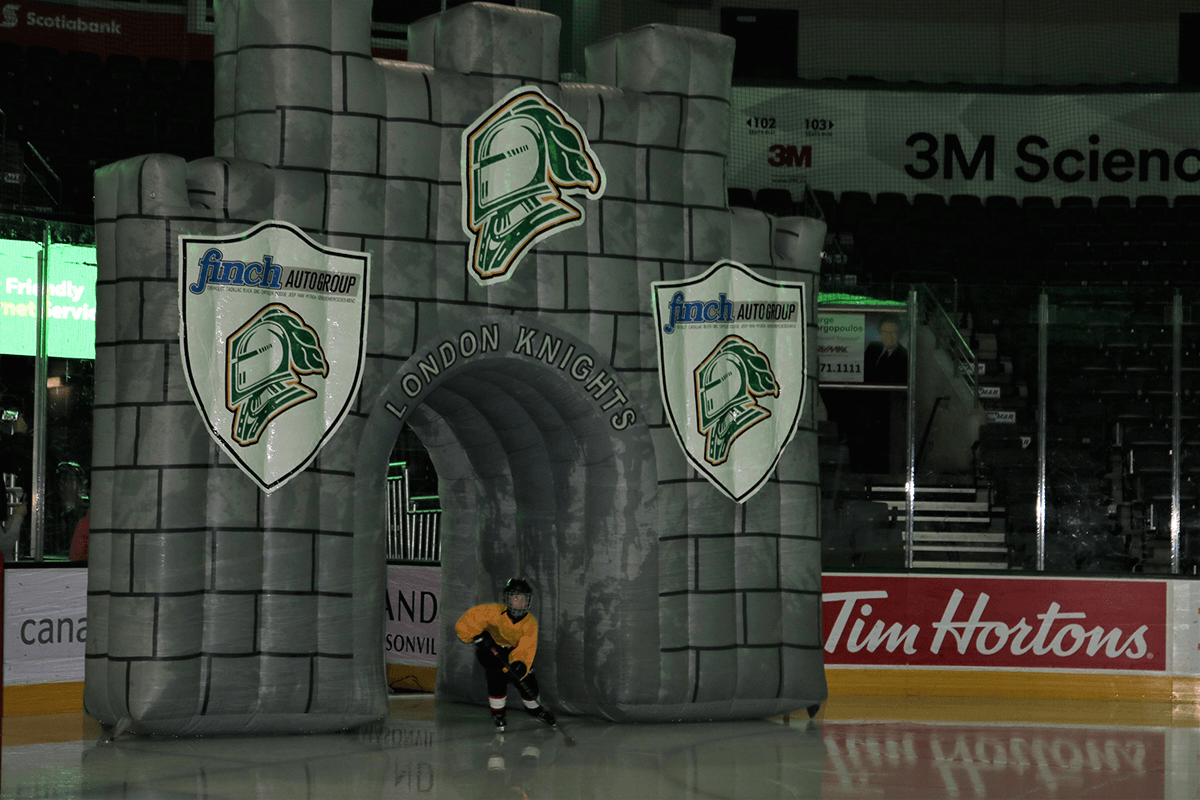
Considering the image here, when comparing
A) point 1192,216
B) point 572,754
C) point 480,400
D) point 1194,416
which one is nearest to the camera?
point 572,754

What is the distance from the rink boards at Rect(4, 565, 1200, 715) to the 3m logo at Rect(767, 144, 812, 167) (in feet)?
29.7

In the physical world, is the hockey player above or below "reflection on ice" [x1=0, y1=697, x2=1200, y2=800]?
above

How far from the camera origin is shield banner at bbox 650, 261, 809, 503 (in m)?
9.49

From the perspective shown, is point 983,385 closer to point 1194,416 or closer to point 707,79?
point 1194,416

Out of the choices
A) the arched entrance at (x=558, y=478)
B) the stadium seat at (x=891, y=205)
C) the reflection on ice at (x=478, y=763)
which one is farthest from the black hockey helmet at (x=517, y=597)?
the stadium seat at (x=891, y=205)

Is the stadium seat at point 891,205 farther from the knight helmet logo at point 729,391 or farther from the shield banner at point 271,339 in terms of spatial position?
the shield banner at point 271,339

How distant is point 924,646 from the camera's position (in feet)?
38.3

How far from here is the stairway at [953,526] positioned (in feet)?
38.5

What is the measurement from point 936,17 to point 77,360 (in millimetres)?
14145

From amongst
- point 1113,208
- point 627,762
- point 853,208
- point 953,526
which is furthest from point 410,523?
point 1113,208

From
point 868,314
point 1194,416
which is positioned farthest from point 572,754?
point 1194,416

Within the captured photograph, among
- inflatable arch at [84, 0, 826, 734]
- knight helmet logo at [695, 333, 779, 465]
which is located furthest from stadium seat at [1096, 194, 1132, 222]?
knight helmet logo at [695, 333, 779, 465]

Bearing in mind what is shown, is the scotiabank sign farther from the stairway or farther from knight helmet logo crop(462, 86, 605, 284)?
knight helmet logo crop(462, 86, 605, 284)

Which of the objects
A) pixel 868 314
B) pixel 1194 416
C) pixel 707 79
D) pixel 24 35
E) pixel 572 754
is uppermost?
pixel 24 35
